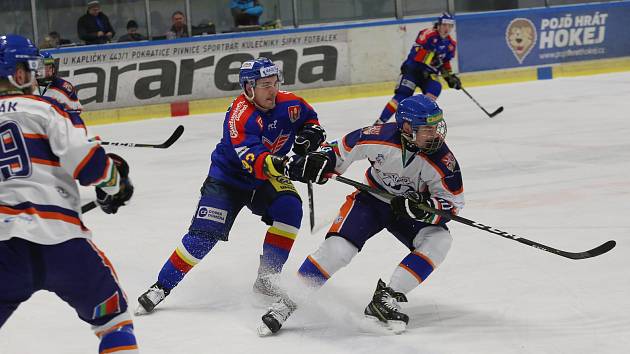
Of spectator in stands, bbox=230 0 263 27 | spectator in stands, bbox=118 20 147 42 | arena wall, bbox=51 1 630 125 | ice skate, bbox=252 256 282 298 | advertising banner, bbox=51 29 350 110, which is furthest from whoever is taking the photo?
spectator in stands, bbox=230 0 263 27

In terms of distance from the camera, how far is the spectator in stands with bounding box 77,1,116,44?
10.4 m

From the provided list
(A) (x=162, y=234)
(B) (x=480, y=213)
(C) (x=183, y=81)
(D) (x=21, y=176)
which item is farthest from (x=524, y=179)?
(C) (x=183, y=81)

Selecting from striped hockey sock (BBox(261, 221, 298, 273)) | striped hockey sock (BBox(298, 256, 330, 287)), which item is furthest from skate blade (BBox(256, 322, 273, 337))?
striped hockey sock (BBox(261, 221, 298, 273))

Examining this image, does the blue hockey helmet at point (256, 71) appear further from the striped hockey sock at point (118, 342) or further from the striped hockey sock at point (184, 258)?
the striped hockey sock at point (118, 342)

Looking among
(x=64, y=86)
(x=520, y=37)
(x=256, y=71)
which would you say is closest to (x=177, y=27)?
(x=520, y=37)

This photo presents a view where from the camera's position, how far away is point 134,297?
13.3 ft

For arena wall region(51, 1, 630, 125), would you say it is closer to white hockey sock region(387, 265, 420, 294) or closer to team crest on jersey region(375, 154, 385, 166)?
team crest on jersey region(375, 154, 385, 166)

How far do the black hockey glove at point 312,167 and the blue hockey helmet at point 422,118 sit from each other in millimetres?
303

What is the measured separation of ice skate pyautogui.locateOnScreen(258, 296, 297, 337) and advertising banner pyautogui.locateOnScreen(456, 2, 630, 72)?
8929 mm

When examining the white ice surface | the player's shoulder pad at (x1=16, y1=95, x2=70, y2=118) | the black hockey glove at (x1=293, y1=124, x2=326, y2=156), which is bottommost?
the white ice surface

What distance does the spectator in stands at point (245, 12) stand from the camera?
36.3ft

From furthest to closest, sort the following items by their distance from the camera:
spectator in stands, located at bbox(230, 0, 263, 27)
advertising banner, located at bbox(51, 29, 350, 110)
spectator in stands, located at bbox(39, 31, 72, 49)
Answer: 1. spectator in stands, located at bbox(230, 0, 263, 27)
2. advertising banner, located at bbox(51, 29, 350, 110)
3. spectator in stands, located at bbox(39, 31, 72, 49)

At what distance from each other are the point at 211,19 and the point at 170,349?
27.2 feet

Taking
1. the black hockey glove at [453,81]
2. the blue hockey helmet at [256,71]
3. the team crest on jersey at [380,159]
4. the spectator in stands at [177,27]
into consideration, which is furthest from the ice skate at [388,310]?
the spectator in stands at [177,27]
